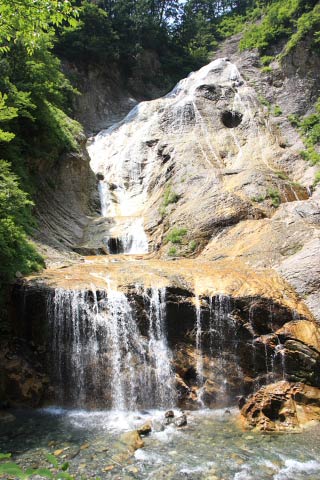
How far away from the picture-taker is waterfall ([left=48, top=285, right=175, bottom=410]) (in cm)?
1030

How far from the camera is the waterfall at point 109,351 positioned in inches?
405

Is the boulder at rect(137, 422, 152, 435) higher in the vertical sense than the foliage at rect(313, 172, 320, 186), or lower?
lower

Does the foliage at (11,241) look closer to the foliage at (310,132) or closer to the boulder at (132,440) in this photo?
the boulder at (132,440)

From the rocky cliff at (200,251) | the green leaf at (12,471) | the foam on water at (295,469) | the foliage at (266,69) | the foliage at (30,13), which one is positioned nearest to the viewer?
the green leaf at (12,471)

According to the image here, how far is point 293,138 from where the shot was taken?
85.7 feet

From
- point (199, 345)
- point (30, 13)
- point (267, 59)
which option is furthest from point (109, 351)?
point (267, 59)

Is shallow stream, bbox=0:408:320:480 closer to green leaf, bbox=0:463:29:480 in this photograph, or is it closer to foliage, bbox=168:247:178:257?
green leaf, bbox=0:463:29:480

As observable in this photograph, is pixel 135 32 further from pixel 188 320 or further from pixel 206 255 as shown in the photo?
pixel 188 320

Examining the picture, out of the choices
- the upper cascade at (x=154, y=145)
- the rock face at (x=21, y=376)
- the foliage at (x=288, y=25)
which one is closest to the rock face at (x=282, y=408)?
the rock face at (x=21, y=376)

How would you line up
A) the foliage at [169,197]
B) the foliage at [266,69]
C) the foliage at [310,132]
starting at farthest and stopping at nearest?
1. the foliage at [266,69]
2. the foliage at [310,132]
3. the foliage at [169,197]

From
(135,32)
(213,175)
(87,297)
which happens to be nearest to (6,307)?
(87,297)

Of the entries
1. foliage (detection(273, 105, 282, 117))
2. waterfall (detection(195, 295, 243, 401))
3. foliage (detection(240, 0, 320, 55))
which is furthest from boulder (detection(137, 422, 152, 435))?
foliage (detection(240, 0, 320, 55))

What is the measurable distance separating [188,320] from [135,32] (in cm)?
3969

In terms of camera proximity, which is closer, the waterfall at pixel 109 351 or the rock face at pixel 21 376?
the rock face at pixel 21 376
